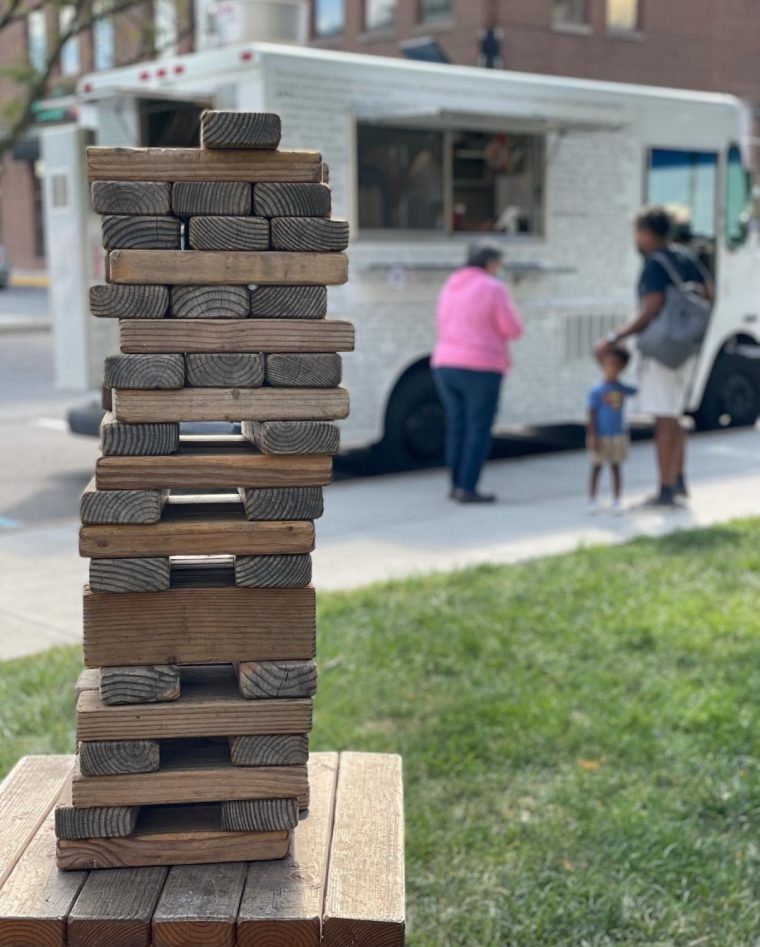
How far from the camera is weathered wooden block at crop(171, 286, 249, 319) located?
2596 millimetres

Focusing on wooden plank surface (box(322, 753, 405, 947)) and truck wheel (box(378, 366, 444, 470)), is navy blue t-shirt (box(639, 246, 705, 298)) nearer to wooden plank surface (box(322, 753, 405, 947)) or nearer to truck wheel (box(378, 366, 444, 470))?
truck wheel (box(378, 366, 444, 470))

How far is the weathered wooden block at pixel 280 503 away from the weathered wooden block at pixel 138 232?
0.50 metres

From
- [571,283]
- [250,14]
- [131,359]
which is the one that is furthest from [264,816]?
[571,283]

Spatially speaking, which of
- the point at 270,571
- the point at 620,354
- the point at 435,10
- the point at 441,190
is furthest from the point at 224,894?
the point at 435,10

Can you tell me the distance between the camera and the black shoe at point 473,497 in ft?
30.6

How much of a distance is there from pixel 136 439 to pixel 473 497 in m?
6.79

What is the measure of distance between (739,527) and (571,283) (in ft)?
12.4

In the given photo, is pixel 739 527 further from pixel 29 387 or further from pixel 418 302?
pixel 29 387

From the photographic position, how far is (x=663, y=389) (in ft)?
29.1

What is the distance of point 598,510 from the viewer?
891cm

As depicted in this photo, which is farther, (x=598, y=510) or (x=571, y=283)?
(x=571, y=283)

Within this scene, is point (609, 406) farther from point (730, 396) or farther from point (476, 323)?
point (730, 396)

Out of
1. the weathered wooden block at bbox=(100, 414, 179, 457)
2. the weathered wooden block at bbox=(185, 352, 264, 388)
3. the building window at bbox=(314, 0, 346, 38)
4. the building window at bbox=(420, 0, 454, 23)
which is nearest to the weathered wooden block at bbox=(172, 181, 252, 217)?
the weathered wooden block at bbox=(185, 352, 264, 388)

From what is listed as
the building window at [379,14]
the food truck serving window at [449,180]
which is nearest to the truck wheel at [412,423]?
the food truck serving window at [449,180]
